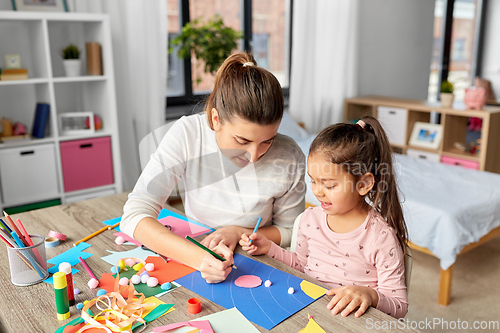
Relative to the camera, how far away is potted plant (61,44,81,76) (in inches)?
95.6

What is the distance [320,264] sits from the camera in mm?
1094

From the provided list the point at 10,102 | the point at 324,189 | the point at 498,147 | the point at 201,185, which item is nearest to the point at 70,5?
the point at 10,102

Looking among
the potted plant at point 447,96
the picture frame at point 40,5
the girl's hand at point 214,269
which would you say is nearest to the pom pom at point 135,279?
the girl's hand at point 214,269

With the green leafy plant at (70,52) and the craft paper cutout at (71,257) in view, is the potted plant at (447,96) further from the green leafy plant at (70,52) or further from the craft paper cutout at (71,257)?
the craft paper cutout at (71,257)

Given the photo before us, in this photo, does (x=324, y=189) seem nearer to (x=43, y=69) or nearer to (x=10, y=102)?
(x=43, y=69)

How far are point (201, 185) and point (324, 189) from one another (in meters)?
0.42

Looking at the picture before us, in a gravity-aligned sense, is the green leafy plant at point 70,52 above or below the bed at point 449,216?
above

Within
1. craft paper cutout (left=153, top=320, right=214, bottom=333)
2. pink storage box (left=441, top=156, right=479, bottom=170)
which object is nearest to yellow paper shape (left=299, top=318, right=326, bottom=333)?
craft paper cutout (left=153, top=320, right=214, bottom=333)

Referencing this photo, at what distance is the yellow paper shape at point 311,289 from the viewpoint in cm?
89

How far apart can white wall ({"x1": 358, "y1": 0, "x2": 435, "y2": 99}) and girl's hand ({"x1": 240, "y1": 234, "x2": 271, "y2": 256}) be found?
3.30 m

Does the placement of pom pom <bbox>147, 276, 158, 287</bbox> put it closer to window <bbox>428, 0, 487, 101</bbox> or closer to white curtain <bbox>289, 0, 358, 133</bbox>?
white curtain <bbox>289, 0, 358, 133</bbox>

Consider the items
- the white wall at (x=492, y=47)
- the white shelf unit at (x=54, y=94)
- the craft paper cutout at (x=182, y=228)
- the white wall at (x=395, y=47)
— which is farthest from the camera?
the white wall at (x=492, y=47)

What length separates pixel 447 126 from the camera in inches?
128

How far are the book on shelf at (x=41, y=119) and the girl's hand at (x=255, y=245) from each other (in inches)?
70.2
